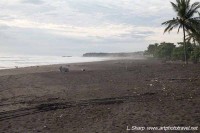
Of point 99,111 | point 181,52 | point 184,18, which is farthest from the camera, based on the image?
point 181,52

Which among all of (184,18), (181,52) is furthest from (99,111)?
(181,52)

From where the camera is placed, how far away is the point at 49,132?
28.7 feet

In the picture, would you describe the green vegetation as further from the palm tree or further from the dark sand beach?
the dark sand beach

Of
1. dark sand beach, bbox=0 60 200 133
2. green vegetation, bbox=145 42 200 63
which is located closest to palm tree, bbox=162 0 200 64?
green vegetation, bbox=145 42 200 63

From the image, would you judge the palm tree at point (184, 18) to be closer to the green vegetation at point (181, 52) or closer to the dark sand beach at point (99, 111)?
the green vegetation at point (181, 52)

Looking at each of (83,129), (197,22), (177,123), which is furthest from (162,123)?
(197,22)

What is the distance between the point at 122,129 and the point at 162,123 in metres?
1.27

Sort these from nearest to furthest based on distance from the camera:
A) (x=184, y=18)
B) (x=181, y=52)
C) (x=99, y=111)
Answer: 1. (x=99, y=111)
2. (x=184, y=18)
3. (x=181, y=52)

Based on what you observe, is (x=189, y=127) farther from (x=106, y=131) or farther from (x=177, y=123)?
(x=106, y=131)

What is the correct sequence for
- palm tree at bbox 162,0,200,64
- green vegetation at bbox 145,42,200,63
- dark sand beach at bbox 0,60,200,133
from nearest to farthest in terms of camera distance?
dark sand beach at bbox 0,60,200,133, palm tree at bbox 162,0,200,64, green vegetation at bbox 145,42,200,63

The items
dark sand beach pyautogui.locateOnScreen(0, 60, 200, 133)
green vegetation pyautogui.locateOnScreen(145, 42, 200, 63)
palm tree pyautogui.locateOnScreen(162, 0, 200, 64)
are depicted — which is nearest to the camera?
dark sand beach pyautogui.locateOnScreen(0, 60, 200, 133)

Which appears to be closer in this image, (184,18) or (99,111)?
(99,111)

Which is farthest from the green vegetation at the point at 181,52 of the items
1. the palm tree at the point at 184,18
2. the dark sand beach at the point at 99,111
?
the dark sand beach at the point at 99,111

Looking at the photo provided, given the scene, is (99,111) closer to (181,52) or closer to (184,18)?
(184,18)
